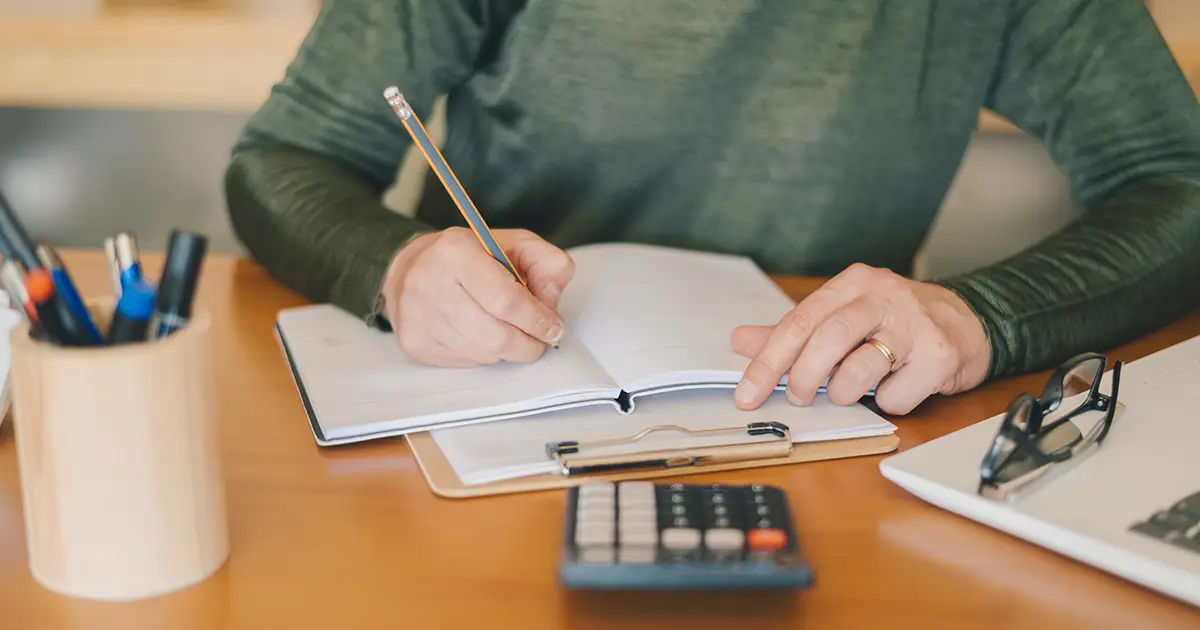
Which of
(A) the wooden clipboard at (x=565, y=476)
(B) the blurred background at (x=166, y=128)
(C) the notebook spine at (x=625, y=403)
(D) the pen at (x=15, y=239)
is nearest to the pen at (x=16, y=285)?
(D) the pen at (x=15, y=239)

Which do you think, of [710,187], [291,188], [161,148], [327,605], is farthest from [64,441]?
[161,148]

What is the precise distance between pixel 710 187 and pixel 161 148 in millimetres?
1347

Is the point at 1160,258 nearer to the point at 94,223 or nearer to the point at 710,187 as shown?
the point at 710,187

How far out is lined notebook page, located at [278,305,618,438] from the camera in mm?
706

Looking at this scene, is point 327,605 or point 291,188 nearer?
point 327,605

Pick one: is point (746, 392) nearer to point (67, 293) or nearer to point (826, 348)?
point (826, 348)

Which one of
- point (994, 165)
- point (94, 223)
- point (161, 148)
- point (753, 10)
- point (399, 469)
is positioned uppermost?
point (753, 10)

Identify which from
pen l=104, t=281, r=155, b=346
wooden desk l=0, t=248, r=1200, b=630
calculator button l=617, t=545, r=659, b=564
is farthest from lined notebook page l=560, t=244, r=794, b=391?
pen l=104, t=281, r=155, b=346

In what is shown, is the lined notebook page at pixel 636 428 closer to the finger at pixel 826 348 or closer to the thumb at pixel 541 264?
the finger at pixel 826 348

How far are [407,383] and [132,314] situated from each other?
0.29 metres

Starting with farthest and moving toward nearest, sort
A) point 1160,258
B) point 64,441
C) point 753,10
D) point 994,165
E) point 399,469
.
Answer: point 994,165 → point 753,10 → point 1160,258 → point 399,469 → point 64,441

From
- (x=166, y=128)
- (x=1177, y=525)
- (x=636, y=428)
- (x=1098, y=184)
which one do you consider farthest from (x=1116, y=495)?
(x=166, y=128)

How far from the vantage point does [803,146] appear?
3.85 feet

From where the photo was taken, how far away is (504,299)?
0.74 m
